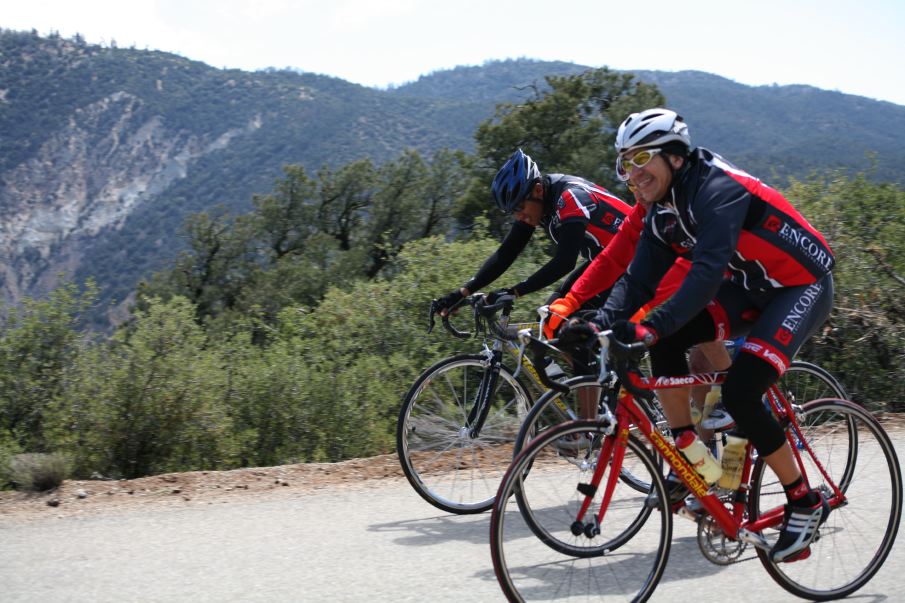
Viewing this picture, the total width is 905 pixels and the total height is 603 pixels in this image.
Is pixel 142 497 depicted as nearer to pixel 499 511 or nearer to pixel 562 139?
pixel 499 511

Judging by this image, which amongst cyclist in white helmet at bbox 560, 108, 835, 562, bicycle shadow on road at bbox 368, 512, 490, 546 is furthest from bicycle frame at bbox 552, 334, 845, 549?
bicycle shadow on road at bbox 368, 512, 490, 546

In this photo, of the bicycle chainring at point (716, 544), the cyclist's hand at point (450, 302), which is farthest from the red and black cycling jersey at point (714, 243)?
the cyclist's hand at point (450, 302)

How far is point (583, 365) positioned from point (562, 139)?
32784 mm

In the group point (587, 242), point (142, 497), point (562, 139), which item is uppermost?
point (562, 139)

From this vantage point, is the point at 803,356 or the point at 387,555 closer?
the point at 387,555

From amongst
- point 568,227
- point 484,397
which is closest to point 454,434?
point 484,397

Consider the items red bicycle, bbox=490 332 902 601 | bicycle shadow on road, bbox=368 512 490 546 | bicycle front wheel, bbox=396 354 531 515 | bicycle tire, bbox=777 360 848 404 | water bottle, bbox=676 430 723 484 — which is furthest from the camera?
bicycle front wheel, bbox=396 354 531 515

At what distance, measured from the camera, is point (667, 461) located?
3631 millimetres

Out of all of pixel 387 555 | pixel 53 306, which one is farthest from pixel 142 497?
pixel 53 306

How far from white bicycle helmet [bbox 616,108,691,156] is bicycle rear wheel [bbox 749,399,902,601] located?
147 cm

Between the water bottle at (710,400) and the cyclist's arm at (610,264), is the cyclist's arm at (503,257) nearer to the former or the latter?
the cyclist's arm at (610,264)

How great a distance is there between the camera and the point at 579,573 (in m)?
3.85

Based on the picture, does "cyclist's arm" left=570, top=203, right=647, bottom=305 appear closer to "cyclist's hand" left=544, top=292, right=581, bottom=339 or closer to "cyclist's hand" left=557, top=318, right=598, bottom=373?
"cyclist's hand" left=544, top=292, right=581, bottom=339

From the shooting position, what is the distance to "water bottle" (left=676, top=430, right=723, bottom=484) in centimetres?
365
